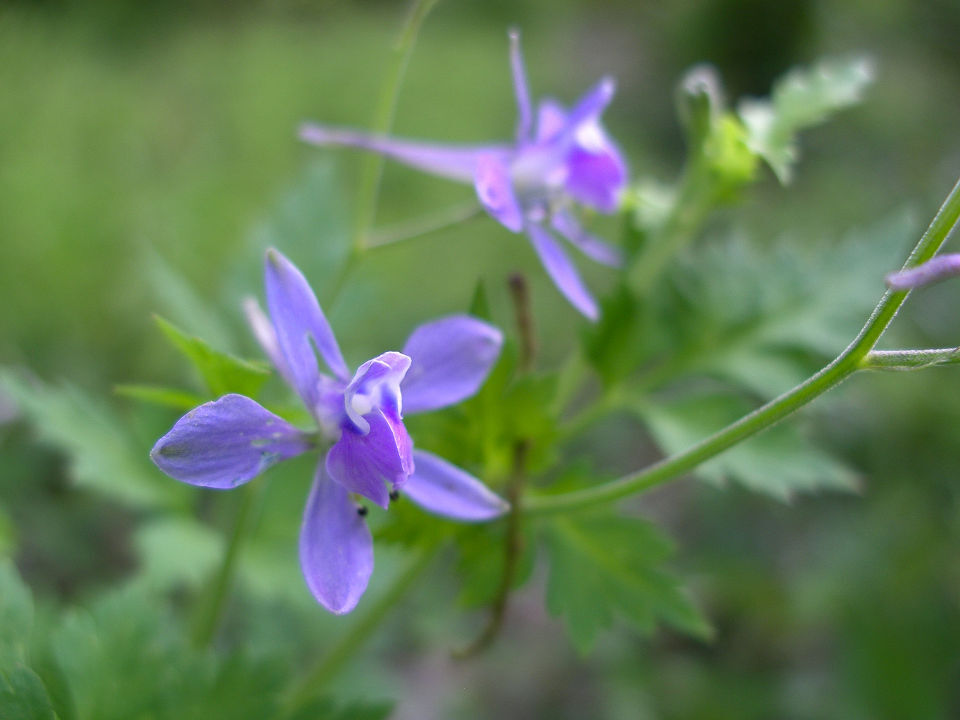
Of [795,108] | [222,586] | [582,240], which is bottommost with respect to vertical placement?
[222,586]

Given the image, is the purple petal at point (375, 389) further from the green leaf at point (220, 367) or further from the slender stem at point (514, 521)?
the slender stem at point (514, 521)

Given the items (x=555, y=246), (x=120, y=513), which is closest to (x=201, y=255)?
(x=120, y=513)

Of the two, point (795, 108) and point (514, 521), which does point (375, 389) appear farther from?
point (795, 108)

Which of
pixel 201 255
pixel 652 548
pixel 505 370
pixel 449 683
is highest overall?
pixel 505 370

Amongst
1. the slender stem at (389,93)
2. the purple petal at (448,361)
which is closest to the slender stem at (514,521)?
the purple petal at (448,361)

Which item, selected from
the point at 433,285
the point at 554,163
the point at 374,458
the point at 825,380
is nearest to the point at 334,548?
the point at 374,458

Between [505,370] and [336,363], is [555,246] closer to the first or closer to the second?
[505,370]
